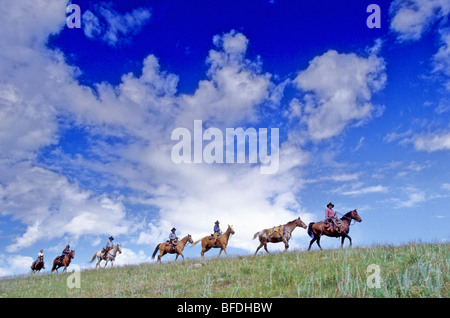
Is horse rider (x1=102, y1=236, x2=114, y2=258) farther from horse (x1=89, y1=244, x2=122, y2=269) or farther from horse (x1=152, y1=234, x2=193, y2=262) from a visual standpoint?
horse (x1=152, y1=234, x2=193, y2=262)

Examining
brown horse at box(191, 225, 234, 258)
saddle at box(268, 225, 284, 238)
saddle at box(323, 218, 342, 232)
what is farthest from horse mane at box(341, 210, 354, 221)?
brown horse at box(191, 225, 234, 258)

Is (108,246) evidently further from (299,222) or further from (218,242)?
(299,222)

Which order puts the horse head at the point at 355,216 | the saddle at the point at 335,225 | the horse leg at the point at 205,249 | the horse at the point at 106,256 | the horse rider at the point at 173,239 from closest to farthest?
1. the saddle at the point at 335,225
2. the horse head at the point at 355,216
3. the horse leg at the point at 205,249
4. the horse rider at the point at 173,239
5. the horse at the point at 106,256

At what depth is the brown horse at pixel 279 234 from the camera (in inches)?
813

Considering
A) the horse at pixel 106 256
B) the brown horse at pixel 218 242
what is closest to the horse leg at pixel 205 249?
the brown horse at pixel 218 242

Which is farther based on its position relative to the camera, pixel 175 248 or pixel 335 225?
pixel 175 248

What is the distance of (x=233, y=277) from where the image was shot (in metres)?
9.33

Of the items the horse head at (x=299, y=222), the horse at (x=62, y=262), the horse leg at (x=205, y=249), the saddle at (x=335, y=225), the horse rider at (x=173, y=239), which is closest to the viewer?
the saddle at (x=335, y=225)

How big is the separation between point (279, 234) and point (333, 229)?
12.7 ft

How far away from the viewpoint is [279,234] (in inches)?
814

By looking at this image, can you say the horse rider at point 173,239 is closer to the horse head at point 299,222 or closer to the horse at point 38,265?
the horse head at point 299,222

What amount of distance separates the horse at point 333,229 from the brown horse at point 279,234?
1442 mm

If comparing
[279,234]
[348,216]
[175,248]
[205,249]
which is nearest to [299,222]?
[279,234]
